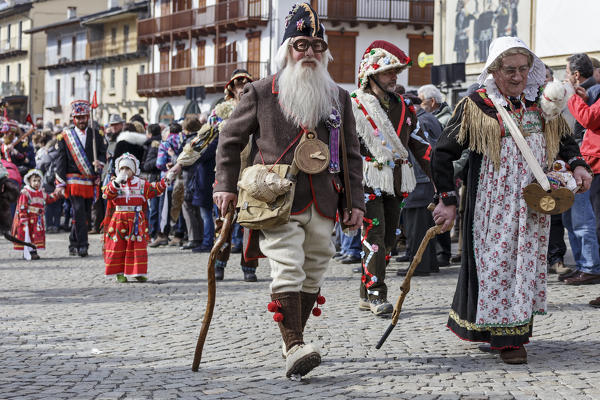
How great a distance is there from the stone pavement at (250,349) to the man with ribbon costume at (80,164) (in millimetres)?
3123

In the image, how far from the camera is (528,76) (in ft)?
21.1

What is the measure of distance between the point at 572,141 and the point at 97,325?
12.4 feet

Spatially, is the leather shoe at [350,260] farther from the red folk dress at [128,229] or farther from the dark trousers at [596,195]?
the dark trousers at [596,195]

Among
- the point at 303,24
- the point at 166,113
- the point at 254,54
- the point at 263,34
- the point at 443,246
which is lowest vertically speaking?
the point at 443,246

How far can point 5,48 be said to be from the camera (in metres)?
80.6

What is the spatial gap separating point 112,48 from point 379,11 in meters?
20.6

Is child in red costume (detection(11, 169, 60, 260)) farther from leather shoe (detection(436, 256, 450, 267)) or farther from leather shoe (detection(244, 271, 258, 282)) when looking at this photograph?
leather shoe (detection(436, 256, 450, 267))

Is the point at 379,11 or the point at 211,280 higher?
the point at 379,11

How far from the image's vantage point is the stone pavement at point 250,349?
18.0 ft

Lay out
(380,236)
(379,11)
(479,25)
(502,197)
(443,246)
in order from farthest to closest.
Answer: (379,11) < (479,25) < (443,246) < (380,236) < (502,197)

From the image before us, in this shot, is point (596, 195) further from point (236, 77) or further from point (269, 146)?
point (269, 146)

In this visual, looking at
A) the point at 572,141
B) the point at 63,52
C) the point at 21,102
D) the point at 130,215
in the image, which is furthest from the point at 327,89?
the point at 21,102

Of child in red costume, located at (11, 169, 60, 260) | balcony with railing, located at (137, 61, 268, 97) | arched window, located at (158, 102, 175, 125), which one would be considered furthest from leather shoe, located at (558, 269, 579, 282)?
arched window, located at (158, 102, 175, 125)

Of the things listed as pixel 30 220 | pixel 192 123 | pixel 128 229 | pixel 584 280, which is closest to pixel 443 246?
pixel 584 280
